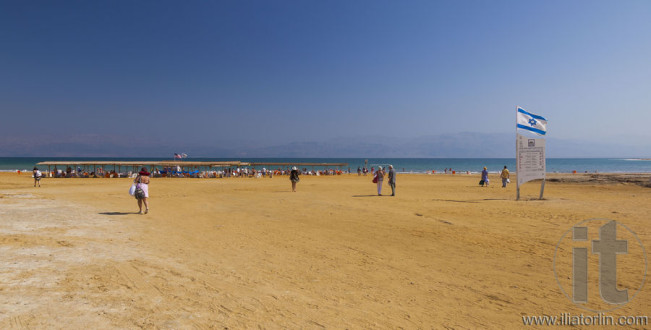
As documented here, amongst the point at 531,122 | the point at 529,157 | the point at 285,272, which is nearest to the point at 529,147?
the point at 529,157

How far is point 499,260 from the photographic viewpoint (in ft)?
20.9

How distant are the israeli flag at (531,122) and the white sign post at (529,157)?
1.65ft

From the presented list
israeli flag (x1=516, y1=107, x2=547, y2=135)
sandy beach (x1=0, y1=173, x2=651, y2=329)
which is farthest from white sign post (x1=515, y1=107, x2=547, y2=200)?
sandy beach (x1=0, y1=173, x2=651, y2=329)

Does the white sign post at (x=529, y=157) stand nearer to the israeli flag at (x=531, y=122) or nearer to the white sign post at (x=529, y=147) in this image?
the white sign post at (x=529, y=147)

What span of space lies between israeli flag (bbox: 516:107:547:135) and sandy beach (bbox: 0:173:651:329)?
6.13 m

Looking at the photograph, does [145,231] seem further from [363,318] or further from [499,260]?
[499,260]

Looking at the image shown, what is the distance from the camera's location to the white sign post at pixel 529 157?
51.7 ft

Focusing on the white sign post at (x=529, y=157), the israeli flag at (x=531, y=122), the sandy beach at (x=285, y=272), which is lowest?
the sandy beach at (x=285, y=272)

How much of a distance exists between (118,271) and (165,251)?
1.38 meters

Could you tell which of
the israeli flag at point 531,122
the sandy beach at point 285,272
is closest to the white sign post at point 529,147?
the israeli flag at point 531,122

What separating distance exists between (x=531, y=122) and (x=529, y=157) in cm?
168

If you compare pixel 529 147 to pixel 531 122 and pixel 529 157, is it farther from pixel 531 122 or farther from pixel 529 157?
pixel 531 122

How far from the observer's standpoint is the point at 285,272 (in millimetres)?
5637

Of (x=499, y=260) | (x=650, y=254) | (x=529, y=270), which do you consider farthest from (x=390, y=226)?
(x=650, y=254)
